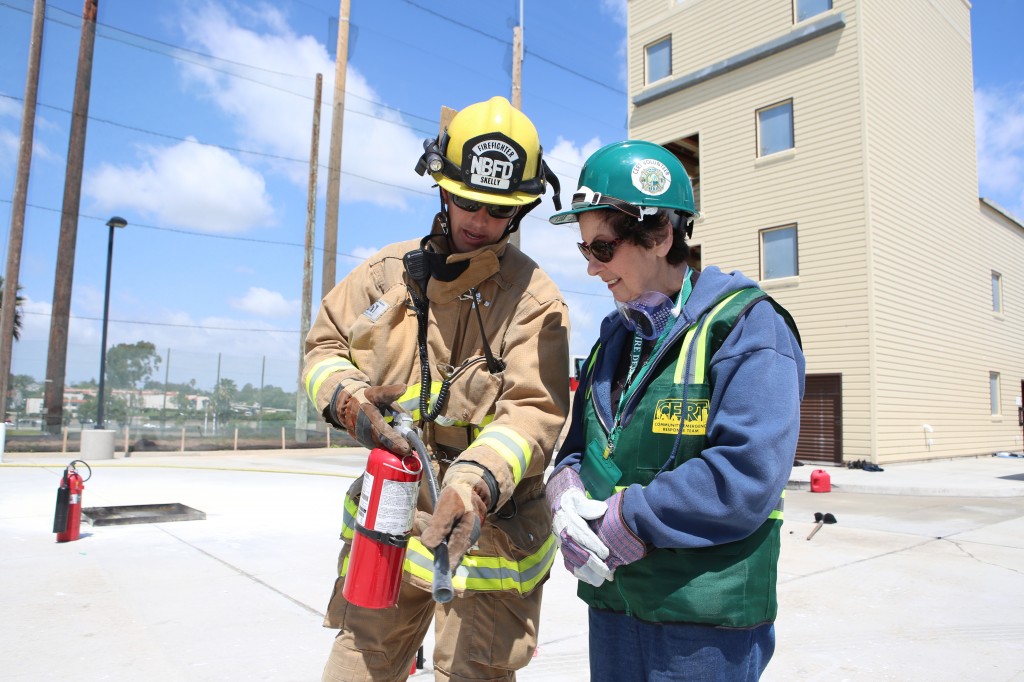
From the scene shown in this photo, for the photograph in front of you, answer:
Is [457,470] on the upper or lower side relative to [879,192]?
lower

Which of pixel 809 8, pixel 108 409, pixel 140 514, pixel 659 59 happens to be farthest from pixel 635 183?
pixel 108 409

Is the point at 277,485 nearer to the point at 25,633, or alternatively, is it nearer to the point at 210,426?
the point at 25,633

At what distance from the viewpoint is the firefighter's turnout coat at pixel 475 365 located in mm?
2086

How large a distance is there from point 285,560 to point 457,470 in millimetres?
4353

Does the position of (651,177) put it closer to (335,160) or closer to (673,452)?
(673,452)

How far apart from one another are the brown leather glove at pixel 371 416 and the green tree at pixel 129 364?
21.6 metres

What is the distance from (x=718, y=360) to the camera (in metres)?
1.66

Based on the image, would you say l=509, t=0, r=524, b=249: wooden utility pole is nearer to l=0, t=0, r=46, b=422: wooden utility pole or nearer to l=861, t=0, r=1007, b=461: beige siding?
l=861, t=0, r=1007, b=461: beige siding

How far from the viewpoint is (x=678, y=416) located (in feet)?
5.54

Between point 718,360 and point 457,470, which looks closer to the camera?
point 718,360

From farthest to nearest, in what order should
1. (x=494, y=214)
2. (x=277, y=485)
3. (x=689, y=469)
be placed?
(x=277, y=485)
(x=494, y=214)
(x=689, y=469)

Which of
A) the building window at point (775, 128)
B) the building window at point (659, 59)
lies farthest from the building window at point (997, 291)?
the building window at point (659, 59)

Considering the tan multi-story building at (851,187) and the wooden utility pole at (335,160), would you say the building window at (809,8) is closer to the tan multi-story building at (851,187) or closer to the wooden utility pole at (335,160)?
the tan multi-story building at (851,187)

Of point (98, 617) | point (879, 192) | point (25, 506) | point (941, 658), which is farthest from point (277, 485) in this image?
point (879, 192)
